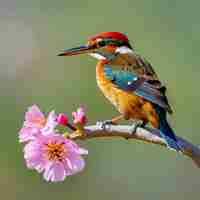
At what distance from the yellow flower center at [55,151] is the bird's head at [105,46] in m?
0.45

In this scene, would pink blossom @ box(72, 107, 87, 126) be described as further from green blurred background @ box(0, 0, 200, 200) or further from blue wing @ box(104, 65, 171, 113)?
green blurred background @ box(0, 0, 200, 200)

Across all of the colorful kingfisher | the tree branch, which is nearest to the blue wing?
the colorful kingfisher

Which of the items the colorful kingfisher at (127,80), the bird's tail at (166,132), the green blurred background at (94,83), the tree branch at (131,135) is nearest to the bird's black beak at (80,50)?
the colorful kingfisher at (127,80)

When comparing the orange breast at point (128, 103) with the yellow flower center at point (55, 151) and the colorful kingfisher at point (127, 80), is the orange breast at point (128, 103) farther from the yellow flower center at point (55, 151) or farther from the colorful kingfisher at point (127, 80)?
the yellow flower center at point (55, 151)

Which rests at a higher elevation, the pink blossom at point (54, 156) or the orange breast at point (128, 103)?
the orange breast at point (128, 103)

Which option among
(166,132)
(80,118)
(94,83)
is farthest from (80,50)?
→ (94,83)

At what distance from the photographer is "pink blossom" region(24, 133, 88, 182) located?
2.40 meters

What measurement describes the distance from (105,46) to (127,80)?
114 mm

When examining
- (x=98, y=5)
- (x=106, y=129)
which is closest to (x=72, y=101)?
(x=98, y=5)

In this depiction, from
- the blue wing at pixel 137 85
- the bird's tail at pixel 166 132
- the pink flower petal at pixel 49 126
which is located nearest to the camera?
the pink flower petal at pixel 49 126

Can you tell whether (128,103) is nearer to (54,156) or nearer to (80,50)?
(80,50)

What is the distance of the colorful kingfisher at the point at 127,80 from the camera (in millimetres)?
2848

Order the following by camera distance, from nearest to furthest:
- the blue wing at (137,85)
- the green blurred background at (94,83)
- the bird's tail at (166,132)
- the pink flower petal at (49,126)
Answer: the pink flower petal at (49,126), the bird's tail at (166,132), the blue wing at (137,85), the green blurred background at (94,83)

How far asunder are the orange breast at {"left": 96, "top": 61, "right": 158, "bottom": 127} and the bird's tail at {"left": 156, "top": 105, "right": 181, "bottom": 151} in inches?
0.6
